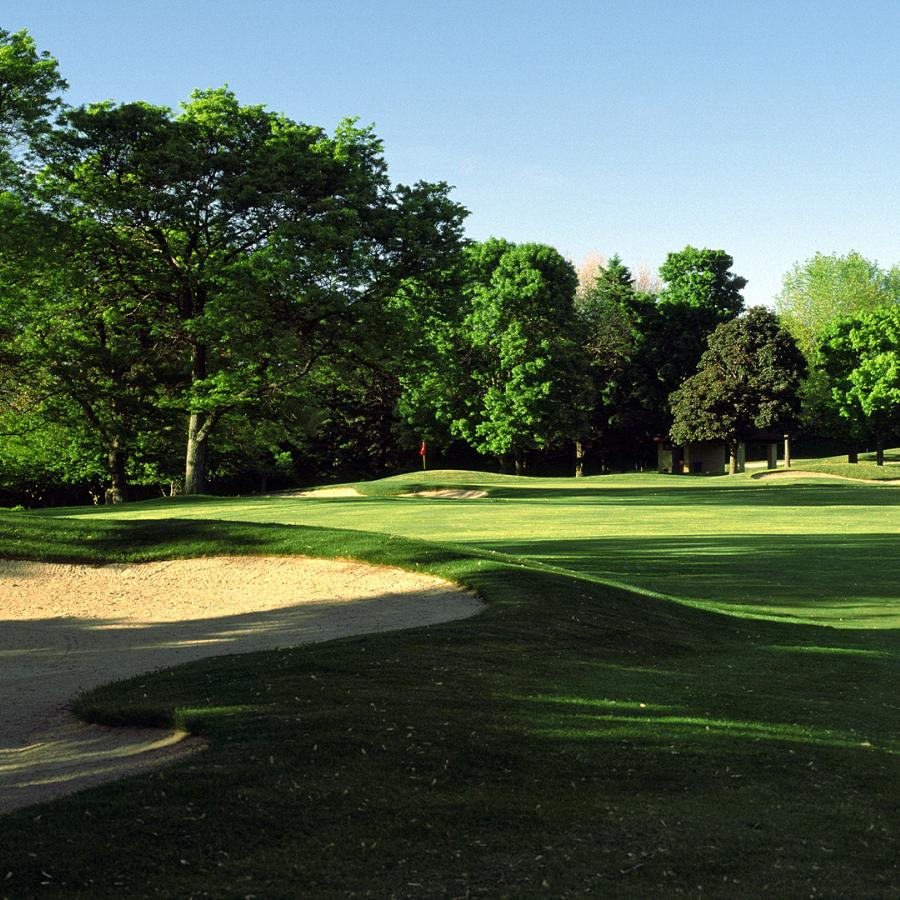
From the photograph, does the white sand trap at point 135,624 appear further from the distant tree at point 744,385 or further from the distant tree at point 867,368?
the distant tree at point 867,368

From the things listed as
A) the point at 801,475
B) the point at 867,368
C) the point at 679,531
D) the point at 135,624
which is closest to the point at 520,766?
the point at 135,624

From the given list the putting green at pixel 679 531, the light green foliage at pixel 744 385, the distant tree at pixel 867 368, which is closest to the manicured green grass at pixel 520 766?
the putting green at pixel 679 531

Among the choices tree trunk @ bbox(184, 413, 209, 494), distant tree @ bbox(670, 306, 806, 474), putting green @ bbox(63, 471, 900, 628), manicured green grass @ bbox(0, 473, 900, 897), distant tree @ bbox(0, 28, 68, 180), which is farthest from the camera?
distant tree @ bbox(670, 306, 806, 474)

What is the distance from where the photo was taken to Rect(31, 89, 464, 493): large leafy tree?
41.4 metres

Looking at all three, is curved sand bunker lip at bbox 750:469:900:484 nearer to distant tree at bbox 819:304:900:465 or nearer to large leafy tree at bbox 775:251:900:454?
distant tree at bbox 819:304:900:465

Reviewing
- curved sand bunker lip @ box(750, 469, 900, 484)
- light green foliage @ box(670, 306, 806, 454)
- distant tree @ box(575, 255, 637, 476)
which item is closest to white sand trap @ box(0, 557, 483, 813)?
curved sand bunker lip @ box(750, 469, 900, 484)

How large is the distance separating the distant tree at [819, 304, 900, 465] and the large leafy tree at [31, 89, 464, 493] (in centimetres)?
4312

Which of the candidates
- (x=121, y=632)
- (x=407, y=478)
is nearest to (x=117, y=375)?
(x=407, y=478)

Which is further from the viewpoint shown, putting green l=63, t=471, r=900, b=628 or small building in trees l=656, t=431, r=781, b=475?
small building in trees l=656, t=431, r=781, b=475

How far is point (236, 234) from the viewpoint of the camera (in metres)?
44.2

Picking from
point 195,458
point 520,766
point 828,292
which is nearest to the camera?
point 520,766

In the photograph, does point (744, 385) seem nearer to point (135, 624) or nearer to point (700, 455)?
point (700, 455)

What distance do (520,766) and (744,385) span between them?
68.8 m

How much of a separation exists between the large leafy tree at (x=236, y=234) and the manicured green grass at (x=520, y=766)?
93.6 feet
